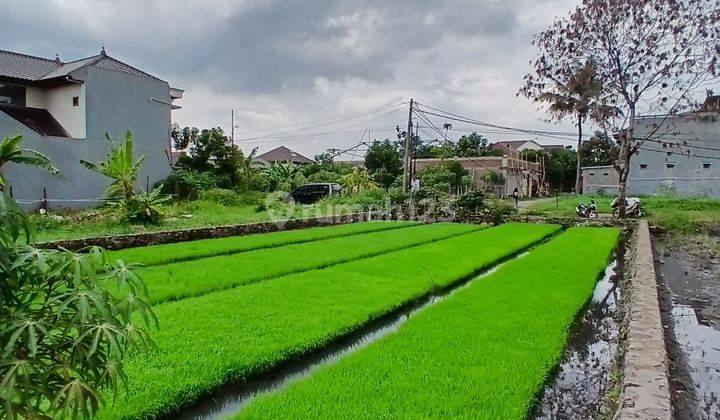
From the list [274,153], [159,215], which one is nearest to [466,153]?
[274,153]

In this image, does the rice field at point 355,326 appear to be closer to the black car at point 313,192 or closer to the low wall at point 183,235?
the low wall at point 183,235

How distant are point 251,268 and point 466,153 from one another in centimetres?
3906

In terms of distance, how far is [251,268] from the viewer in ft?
27.1

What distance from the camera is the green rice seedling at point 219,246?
9063mm

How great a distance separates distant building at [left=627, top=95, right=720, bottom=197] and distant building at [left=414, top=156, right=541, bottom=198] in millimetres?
9508

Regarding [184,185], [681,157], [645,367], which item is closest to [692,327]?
[645,367]

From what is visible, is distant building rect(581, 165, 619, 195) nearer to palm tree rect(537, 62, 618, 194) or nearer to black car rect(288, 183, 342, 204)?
palm tree rect(537, 62, 618, 194)

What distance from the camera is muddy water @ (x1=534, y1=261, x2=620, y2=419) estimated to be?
3658mm

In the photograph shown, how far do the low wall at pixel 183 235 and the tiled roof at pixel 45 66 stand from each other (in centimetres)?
875

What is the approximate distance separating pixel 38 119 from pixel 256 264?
1324 centimetres

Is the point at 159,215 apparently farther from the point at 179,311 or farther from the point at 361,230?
the point at 179,311

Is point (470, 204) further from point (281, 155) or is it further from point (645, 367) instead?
point (281, 155)

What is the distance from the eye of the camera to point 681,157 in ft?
83.3

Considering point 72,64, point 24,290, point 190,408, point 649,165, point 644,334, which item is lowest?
point 190,408
